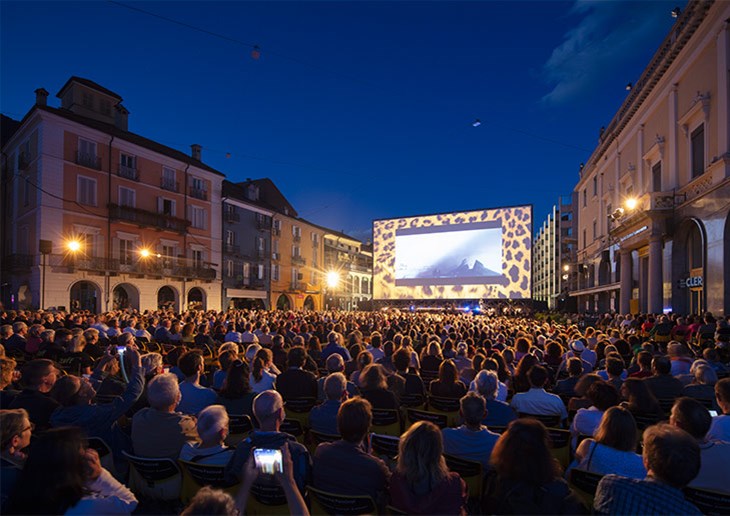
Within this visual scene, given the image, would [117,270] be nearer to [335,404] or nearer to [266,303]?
[266,303]

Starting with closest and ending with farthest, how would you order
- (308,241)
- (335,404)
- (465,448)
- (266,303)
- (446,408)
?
(465,448), (335,404), (446,408), (266,303), (308,241)

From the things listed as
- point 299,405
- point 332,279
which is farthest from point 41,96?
point 332,279

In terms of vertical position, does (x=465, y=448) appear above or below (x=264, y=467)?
below

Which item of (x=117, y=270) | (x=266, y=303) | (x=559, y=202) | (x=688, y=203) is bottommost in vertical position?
(x=266, y=303)

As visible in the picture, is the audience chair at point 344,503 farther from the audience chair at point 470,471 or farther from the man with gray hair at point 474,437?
the man with gray hair at point 474,437

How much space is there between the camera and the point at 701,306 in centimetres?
1664

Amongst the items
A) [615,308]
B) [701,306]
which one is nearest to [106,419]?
[701,306]

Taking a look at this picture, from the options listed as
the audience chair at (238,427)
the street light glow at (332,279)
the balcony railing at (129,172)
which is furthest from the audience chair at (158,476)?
the street light glow at (332,279)

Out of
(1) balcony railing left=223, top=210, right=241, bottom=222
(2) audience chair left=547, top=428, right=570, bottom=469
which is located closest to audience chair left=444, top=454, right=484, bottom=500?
(2) audience chair left=547, top=428, right=570, bottom=469

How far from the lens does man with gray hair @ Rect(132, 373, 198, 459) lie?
3.82 metres

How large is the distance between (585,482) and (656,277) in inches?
796

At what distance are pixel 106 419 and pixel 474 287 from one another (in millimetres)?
27012

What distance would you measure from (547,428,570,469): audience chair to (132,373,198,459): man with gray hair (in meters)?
3.25

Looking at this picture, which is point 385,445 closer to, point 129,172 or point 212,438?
point 212,438
